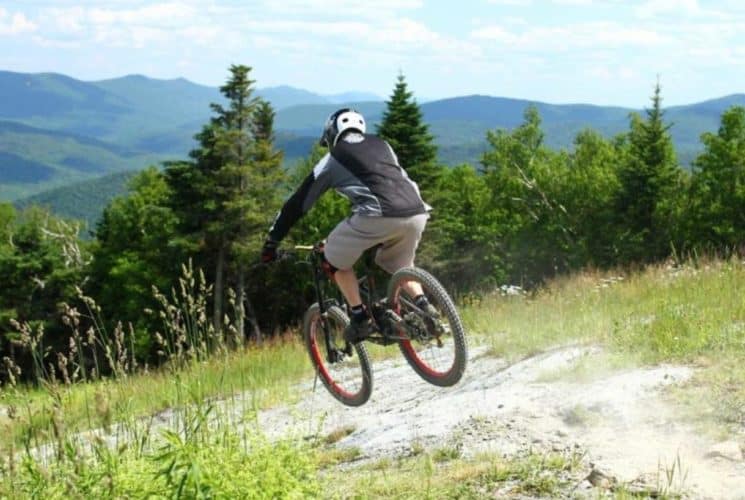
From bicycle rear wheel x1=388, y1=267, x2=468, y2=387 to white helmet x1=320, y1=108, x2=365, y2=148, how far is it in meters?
1.28

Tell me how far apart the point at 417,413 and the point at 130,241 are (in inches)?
2295

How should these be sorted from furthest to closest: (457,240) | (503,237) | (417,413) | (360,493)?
(503,237) < (457,240) < (417,413) < (360,493)

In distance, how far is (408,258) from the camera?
7.51 m

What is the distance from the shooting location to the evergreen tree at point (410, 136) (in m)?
49.7

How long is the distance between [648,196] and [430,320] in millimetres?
51355

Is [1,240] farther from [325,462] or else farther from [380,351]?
[325,462]

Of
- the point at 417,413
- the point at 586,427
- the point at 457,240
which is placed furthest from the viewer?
the point at 457,240

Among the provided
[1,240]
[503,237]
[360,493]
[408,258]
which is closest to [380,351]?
[408,258]

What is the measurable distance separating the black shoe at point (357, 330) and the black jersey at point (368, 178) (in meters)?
1.06

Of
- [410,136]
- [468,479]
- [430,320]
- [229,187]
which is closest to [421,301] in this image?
[430,320]

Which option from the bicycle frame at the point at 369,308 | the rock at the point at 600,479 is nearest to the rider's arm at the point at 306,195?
the bicycle frame at the point at 369,308

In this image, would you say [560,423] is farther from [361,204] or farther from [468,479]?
[361,204]

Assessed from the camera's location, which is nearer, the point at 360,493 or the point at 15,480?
the point at 15,480

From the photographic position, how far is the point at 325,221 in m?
59.3
